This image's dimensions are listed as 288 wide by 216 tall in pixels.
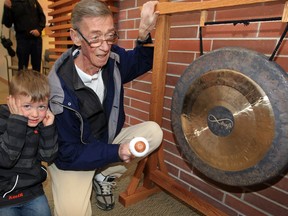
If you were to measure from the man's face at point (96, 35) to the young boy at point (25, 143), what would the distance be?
0.23m

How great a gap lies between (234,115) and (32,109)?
801 mm

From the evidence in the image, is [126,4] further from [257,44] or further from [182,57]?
[257,44]

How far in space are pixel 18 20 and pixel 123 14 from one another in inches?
69.3

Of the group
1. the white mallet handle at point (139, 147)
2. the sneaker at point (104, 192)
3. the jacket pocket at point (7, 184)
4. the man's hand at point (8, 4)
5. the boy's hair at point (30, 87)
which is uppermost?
the man's hand at point (8, 4)

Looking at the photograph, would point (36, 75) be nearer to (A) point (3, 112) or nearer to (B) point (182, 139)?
(A) point (3, 112)

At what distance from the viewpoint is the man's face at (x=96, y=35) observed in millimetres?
1104

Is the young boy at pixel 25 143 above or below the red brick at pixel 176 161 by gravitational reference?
above

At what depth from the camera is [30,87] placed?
39.6 inches

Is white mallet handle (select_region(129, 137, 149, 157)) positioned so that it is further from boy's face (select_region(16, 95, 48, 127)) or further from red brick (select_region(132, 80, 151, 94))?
red brick (select_region(132, 80, 151, 94))

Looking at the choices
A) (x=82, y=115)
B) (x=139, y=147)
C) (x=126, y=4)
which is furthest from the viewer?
(x=126, y=4)

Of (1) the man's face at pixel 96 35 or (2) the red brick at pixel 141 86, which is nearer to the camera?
(1) the man's face at pixel 96 35

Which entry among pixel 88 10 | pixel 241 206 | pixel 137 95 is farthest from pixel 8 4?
pixel 241 206

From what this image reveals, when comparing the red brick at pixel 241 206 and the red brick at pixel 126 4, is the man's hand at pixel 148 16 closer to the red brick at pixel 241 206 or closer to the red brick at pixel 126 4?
the red brick at pixel 126 4

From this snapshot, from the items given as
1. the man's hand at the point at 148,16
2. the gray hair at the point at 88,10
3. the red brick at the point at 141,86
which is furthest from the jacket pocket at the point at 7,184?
the red brick at the point at 141,86
